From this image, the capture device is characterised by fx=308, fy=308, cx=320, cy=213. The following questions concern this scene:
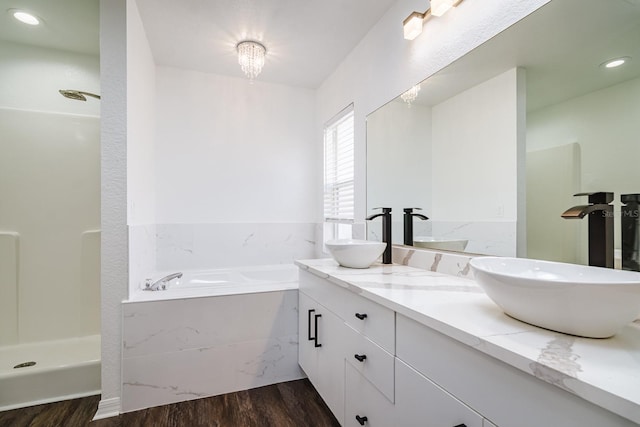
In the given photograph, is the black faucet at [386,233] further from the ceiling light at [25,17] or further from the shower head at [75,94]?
the ceiling light at [25,17]

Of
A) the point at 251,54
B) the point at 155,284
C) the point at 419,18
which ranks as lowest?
the point at 155,284

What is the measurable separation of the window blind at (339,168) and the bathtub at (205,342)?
914 millimetres

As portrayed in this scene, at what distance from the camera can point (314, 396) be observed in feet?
6.62

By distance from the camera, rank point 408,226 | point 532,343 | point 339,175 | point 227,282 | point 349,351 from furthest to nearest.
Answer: point 339,175 < point 227,282 < point 408,226 < point 349,351 < point 532,343

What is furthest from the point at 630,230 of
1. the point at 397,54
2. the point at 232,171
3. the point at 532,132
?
the point at 232,171

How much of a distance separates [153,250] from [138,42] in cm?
164

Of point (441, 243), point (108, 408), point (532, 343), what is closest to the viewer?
point (532, 343)

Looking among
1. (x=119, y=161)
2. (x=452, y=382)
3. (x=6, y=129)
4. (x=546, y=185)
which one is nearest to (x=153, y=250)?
(x=119, y=161)

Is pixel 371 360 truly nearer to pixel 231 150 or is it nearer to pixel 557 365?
pixel 557 365

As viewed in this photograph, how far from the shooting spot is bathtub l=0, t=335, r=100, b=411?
1883 mm

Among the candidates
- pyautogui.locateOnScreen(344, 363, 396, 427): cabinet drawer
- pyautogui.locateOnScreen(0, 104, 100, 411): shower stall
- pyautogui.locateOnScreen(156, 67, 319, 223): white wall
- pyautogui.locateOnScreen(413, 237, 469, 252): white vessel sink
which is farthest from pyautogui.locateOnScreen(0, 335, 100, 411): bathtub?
pyautogui.locateOnScreen(413, 237, 469, 252): white vessel sink

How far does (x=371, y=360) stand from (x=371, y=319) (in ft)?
0.54

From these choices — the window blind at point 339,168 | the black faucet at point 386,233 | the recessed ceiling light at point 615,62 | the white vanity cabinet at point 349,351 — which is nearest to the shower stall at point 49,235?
the white vanity cabinet at point 349,351

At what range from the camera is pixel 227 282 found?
2.81 meters
